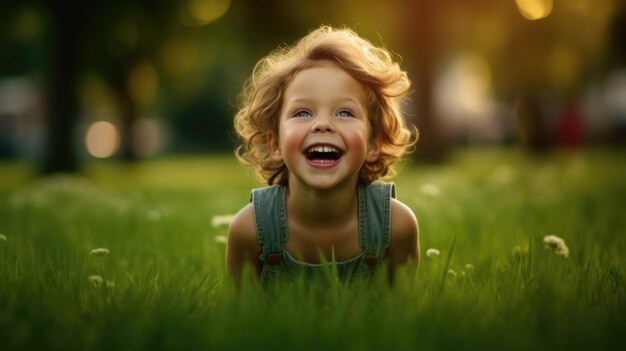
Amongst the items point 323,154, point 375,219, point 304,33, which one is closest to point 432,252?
point 375,219

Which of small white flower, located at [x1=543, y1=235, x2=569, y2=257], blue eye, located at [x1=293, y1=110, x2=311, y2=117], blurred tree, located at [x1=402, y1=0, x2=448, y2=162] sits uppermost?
blurred tree, located at [x1=402, y1=0, x2=448, y2=162]

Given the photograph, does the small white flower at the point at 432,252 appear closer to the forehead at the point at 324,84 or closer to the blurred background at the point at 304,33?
the forehead at the point at 324,84

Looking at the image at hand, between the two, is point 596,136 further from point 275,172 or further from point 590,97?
point 275,172

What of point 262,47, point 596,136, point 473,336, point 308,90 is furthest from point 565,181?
point 596,136

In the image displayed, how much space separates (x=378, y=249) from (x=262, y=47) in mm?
15851

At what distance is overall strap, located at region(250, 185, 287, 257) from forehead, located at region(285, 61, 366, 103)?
0.48 m

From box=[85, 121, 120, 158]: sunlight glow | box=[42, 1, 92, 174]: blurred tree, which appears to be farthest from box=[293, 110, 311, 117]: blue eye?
box=[85, 121, 120, 158]: sunlight glow

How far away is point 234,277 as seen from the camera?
3.29 meters

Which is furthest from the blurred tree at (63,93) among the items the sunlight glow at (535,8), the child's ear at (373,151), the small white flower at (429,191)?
the child's ear at (373,151)

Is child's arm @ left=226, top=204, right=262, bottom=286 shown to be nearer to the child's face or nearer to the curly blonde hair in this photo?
the child's face

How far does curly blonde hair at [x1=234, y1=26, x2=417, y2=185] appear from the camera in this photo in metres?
3.38

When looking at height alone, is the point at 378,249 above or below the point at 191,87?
below

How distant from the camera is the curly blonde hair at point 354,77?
133 inches

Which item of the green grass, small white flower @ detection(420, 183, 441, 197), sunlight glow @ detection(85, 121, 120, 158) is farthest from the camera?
sunlight glow @ detection(85, 121, 120, 158)
